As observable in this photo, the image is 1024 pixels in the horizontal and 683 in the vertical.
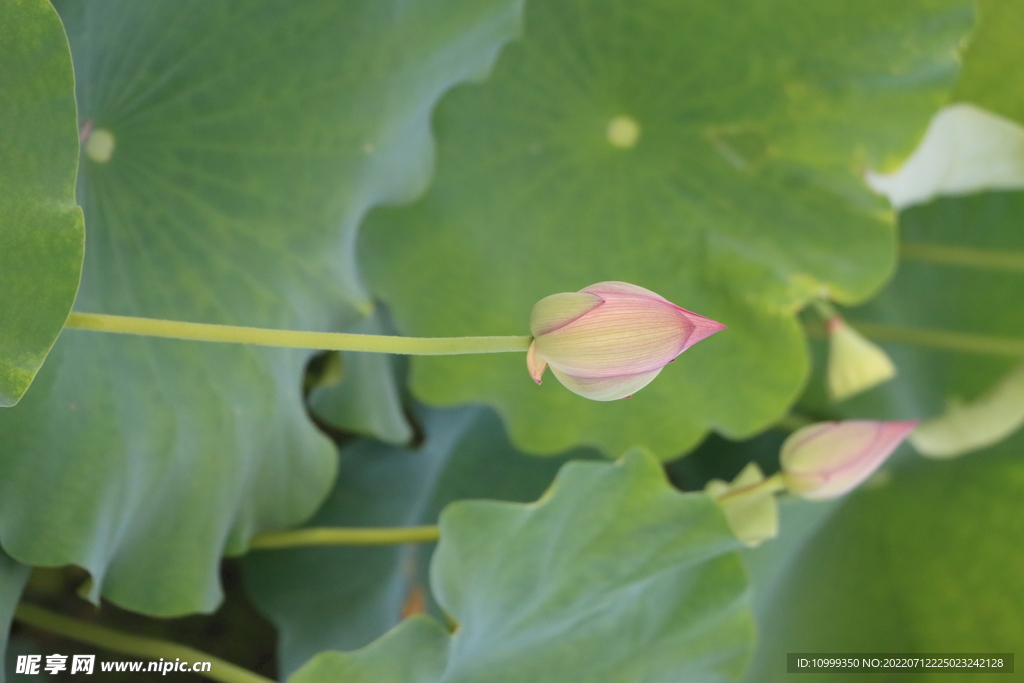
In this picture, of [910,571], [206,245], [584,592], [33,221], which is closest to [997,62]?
[910,571]

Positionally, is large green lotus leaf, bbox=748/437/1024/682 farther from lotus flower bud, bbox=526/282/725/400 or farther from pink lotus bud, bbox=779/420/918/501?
lotus flower bud, bbox=526/282/725/400

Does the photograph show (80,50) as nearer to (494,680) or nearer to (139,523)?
(139,523)

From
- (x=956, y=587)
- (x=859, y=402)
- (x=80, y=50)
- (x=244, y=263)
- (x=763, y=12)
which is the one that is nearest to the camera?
(x=80, y=50)

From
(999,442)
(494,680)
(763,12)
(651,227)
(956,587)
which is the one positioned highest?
(763,12)

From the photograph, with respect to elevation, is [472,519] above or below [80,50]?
below

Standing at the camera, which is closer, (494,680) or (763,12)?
A: (494,680)

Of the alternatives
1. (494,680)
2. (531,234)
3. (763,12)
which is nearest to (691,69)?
(763,12)

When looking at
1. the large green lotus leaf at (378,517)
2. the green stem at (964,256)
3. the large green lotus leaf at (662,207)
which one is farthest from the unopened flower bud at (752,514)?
the green stem at (964,256)

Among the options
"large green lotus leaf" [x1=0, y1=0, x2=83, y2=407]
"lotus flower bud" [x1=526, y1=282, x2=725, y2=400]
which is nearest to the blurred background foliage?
"large green lotus leaf" [x1=0, y1=0, x2=83, y2=407]
